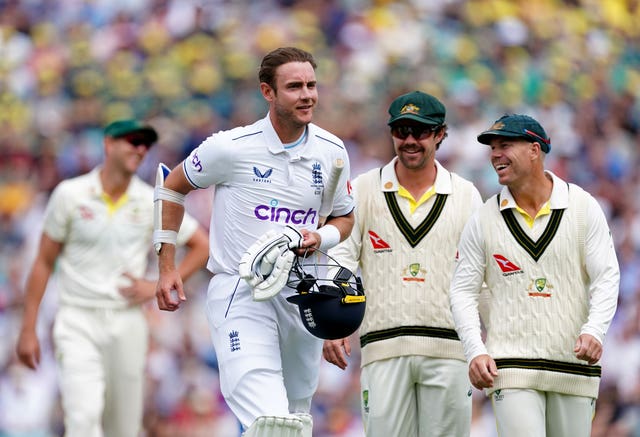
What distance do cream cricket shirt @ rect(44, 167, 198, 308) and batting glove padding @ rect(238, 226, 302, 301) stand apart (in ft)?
10.8

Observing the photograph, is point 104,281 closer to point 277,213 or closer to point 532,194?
point 277,213

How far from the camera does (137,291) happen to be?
9430mm

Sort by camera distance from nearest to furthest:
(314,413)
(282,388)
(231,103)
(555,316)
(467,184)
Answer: (282,388)
(555,316)
(467,184)
(314,413)
(231,103)

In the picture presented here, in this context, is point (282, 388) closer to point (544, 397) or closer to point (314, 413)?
point (544, 397)

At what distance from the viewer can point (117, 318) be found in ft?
30.8

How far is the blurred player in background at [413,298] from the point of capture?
759cm

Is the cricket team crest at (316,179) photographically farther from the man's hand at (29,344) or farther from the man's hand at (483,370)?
the man's hand at (29,344)

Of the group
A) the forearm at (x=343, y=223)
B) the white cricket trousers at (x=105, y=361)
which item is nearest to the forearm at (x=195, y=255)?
the white cricket trousers at (x=105, y=361)

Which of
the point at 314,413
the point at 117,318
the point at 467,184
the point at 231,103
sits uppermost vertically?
the point at 231,103

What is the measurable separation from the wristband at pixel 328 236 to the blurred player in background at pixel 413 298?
33.0 inches

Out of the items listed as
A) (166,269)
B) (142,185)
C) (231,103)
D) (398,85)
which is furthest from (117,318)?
(398,85)

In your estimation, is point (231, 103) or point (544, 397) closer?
point (544, 397)

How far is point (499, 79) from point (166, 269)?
29.7 feet

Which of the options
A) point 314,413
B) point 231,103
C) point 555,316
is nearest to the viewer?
point 555,316
